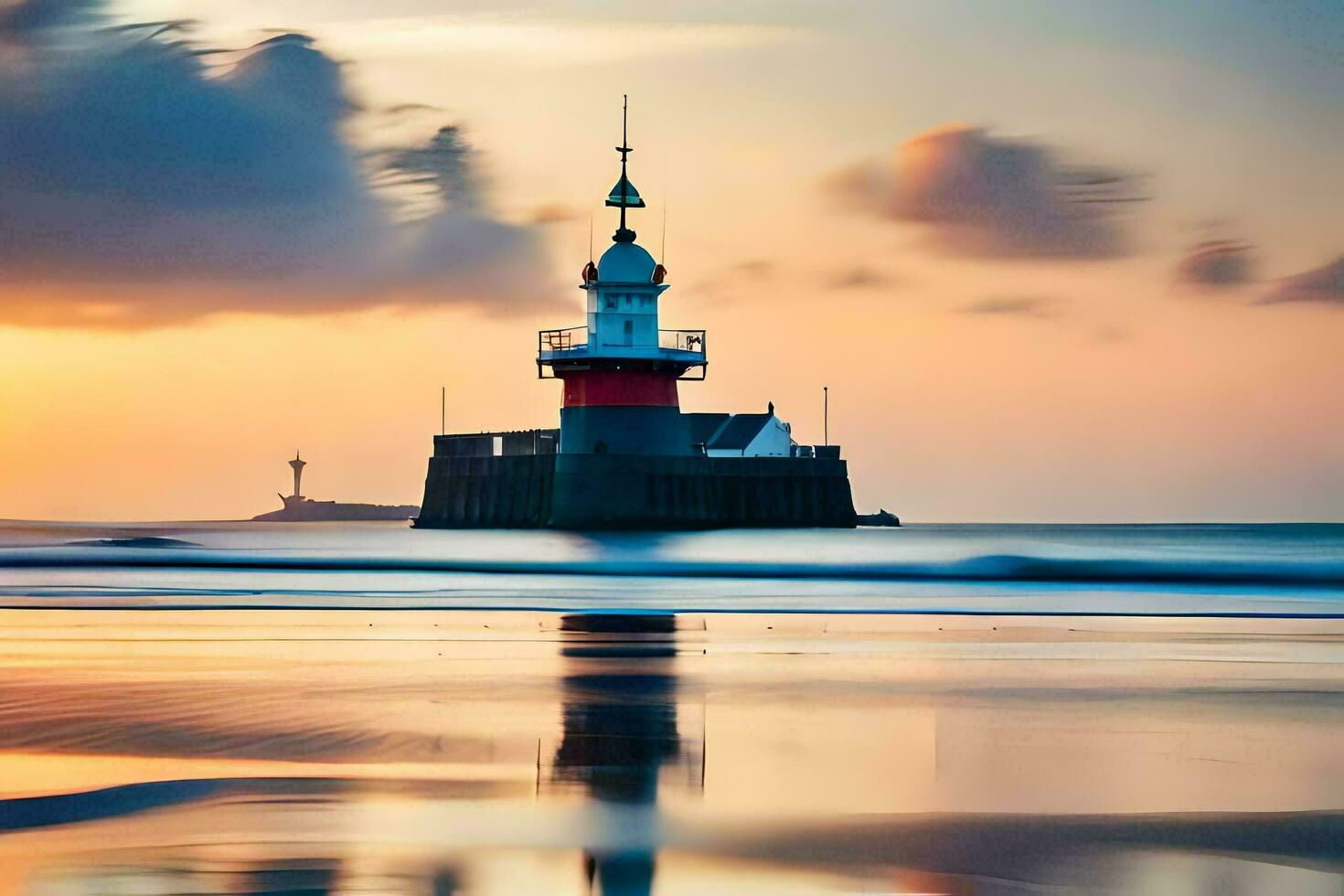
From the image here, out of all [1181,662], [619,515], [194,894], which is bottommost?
[194,894]

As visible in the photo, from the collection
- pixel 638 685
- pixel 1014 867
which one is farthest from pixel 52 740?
pixel 1014 867

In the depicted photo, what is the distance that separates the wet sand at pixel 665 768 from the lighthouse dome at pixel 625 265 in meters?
36.7

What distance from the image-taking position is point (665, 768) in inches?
361

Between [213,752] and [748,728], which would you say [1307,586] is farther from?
[213,752]

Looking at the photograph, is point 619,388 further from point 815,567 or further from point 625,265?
point 815,567

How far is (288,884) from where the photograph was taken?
6488 mm

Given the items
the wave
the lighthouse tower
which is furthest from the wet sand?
the lighthouse tower

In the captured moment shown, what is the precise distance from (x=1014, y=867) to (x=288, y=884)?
2.79 metres

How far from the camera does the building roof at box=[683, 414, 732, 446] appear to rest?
2625 inches

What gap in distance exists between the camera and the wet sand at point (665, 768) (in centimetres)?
686

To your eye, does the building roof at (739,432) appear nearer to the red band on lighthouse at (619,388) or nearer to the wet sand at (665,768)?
the red band on lighthouse at (619,388)

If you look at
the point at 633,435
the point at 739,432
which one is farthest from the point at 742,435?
the point at 633,435

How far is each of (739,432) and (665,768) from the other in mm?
57058

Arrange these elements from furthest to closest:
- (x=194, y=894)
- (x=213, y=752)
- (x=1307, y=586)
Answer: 1. (x=1307, y=586)
2. (x=213, y=752)
3. (x=194, y=894)
